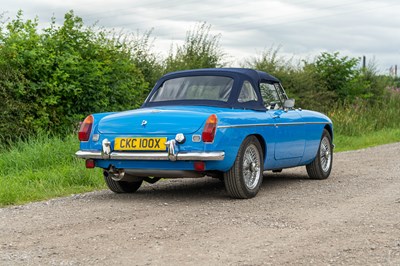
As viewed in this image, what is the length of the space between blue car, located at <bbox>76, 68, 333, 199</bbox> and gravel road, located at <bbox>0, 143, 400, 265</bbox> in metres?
0.34

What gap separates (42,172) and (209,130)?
134 inches

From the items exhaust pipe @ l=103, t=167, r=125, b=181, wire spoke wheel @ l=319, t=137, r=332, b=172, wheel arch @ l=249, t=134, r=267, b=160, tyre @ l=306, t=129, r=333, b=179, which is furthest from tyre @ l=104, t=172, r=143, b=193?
wire spoke wheel @ l=319, t=137, r=332, b=172

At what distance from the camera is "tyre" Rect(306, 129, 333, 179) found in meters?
10.2

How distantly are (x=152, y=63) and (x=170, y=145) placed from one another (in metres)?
10.0

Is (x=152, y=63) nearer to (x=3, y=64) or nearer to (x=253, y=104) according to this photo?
(x=3, y=64)

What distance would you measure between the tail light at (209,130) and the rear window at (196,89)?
1.02 m

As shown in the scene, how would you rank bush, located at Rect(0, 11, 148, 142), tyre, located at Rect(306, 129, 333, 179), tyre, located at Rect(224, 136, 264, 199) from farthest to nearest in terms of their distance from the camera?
bush, located at Rect(0, 11, 148, 142), tyre, located at Rect(306, 129, 333, 179), tyre, located at Rect(224, 136, 264, 199)

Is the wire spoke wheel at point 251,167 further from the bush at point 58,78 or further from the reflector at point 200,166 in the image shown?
the bush at point 58,78

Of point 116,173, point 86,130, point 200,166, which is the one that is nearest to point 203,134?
point 200,166

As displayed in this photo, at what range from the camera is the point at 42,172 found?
9.94 metres

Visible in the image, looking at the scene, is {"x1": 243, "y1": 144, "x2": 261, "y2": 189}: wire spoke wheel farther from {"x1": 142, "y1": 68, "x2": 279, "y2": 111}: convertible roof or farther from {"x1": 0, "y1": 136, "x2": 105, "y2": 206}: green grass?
{"x1": 0, "y1": 136, "x2": 105, "y2": 206}: green grass

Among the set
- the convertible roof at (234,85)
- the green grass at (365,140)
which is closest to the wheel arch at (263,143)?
the convertible roof at (234,85)

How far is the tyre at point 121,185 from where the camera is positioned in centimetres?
862

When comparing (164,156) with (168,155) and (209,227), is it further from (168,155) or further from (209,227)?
(209,227)
